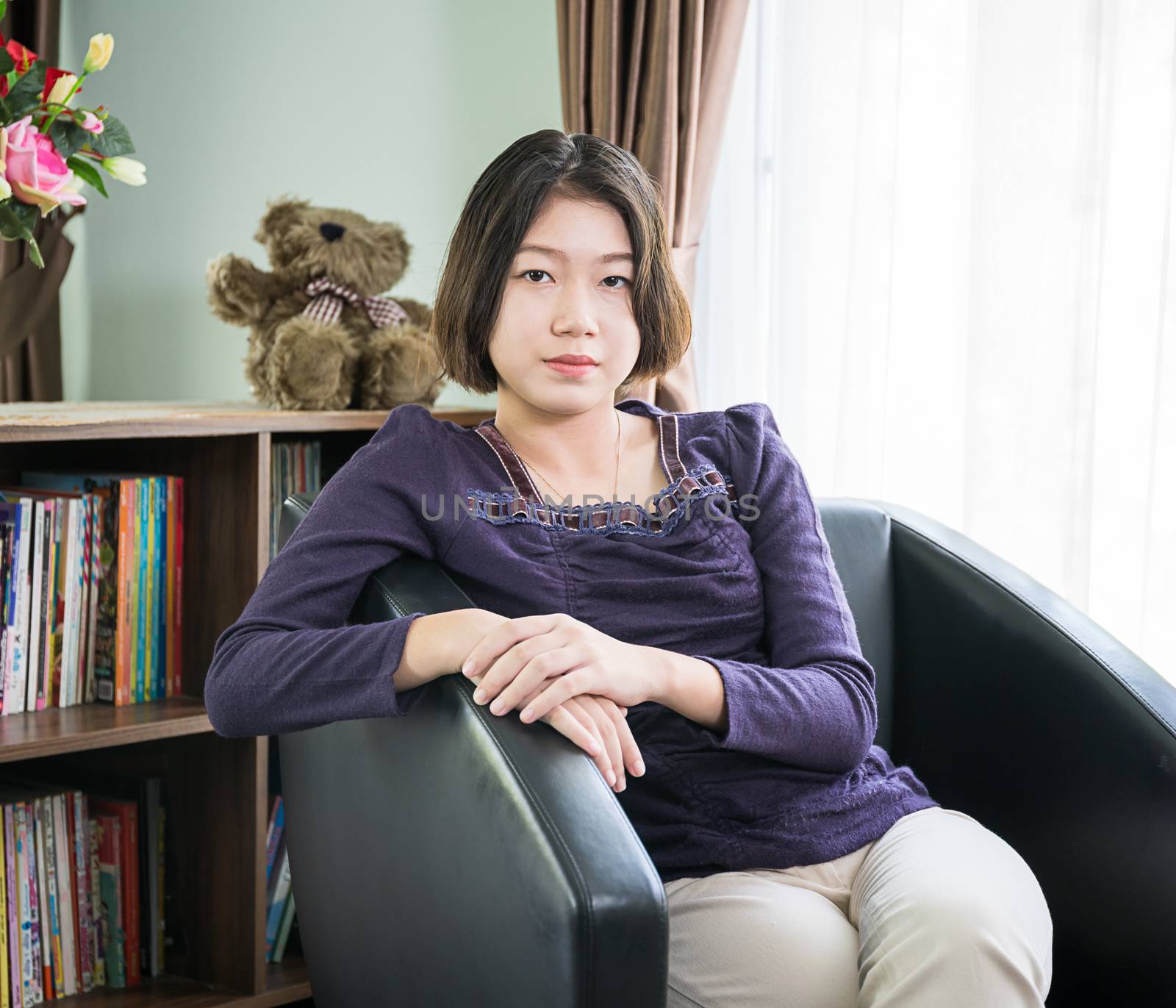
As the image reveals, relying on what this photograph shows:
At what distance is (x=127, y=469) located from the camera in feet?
5.95

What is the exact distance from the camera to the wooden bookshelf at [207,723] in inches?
64.8

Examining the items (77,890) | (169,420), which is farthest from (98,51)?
(77,890)

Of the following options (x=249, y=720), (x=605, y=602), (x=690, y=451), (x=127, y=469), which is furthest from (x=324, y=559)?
(x=127, y=469)

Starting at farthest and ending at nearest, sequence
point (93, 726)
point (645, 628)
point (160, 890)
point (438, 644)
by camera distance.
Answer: point (160, 890) < point (93, 726) < point (645, 628) < point (438, 644)

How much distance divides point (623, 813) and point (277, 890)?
1.16 metres

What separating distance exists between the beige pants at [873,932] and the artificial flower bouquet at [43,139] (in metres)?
0.99

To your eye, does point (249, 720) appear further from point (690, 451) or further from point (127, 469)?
point (127, 469)

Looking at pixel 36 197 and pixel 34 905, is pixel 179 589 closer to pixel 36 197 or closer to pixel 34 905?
pixel 34 905

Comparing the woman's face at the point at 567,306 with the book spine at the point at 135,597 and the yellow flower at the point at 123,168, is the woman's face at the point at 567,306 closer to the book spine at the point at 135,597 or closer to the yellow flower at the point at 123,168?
the yellow flower at the point at 123,168

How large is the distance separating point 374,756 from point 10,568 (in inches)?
29.7

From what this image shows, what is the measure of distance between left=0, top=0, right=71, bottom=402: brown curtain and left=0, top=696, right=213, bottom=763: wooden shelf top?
820 mm

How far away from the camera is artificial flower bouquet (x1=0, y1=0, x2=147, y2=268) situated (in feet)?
4.36

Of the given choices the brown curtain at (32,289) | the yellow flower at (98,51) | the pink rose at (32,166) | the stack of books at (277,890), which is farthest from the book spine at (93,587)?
the brown curtain at (32,289)

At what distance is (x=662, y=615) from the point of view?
1.21 m
